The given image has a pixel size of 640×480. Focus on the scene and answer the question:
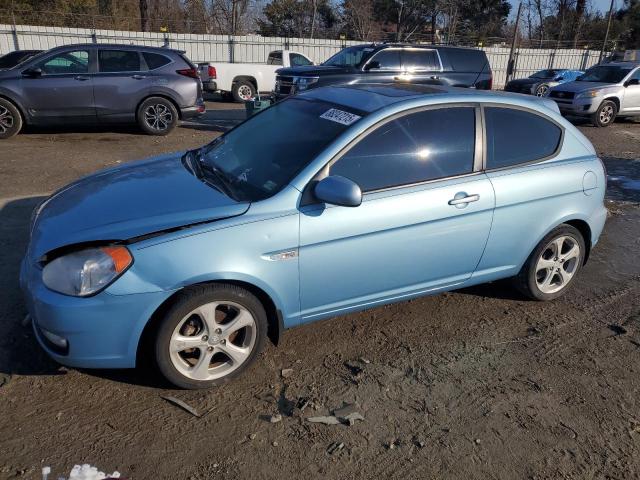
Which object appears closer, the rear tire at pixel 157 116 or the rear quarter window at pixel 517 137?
the rear quarter window at pixel 517 137

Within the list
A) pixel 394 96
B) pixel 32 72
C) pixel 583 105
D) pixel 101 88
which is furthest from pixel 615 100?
pixel 32 72

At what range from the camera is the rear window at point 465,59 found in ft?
41.0

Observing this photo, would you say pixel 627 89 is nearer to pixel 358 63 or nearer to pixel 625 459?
pixel 358 63

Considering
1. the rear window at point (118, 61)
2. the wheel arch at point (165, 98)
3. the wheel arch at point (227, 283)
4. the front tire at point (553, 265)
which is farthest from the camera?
the wheel arch at point (165, 98)

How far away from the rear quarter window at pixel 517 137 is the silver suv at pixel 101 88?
8187 mm

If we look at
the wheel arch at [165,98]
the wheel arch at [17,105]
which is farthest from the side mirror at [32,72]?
the wheel arch at [165,98]

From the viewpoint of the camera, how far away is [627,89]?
14305mm

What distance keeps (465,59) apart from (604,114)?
4.46 metres

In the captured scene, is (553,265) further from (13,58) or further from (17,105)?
(13,58)

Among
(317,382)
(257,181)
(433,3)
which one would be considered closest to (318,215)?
(257,181)

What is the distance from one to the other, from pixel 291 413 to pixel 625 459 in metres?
1.70

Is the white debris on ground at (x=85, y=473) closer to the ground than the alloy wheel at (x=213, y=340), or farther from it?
closer to the ground

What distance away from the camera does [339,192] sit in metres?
3.00

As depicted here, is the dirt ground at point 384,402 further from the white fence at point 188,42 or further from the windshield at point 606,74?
the white fence at point 188,42
